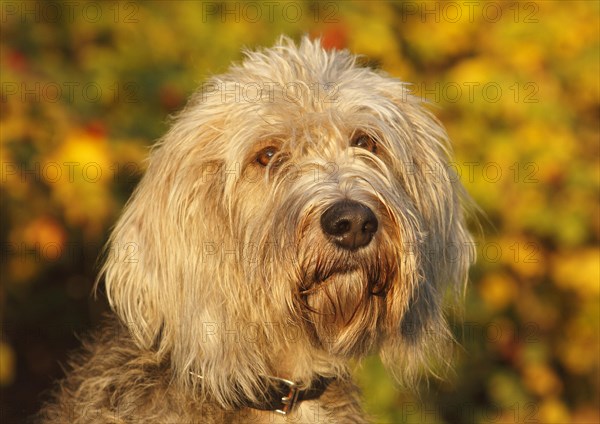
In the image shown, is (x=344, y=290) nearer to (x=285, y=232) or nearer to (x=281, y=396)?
(x=285, y=232)

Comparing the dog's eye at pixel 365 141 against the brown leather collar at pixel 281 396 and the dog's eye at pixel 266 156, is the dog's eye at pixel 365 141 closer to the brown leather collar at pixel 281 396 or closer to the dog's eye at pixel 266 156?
the dog's eye at pixel 266 156

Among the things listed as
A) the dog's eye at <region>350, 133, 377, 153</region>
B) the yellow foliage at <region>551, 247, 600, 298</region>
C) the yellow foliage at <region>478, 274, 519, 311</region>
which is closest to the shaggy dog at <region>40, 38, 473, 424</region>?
the dog's eye at <region>350, 133, 377, 153</region>

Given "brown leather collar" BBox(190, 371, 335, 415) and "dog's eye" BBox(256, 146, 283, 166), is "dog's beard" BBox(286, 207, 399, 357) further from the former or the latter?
"dog's eye" BBox(256, 146, 283, 166)

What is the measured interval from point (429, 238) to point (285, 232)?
690 millimetres

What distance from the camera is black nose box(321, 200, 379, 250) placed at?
9.04 feet

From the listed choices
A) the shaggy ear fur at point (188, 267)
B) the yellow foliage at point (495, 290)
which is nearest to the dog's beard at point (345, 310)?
the shaggy ear fur at point (188, 267)

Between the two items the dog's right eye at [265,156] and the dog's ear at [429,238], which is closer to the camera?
the dog's right eye at [265,156]

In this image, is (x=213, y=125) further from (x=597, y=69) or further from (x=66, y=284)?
(x=597, y=69)

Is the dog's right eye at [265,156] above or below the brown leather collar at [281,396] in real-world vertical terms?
above

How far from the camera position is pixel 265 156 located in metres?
3.16

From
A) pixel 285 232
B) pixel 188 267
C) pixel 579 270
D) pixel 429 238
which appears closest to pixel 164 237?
pixel 188 267

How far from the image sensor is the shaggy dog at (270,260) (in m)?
2.92

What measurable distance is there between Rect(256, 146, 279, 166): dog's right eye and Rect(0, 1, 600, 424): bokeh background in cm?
134

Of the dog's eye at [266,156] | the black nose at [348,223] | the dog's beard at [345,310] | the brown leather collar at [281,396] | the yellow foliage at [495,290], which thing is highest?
the dog's eye at [266,156]
